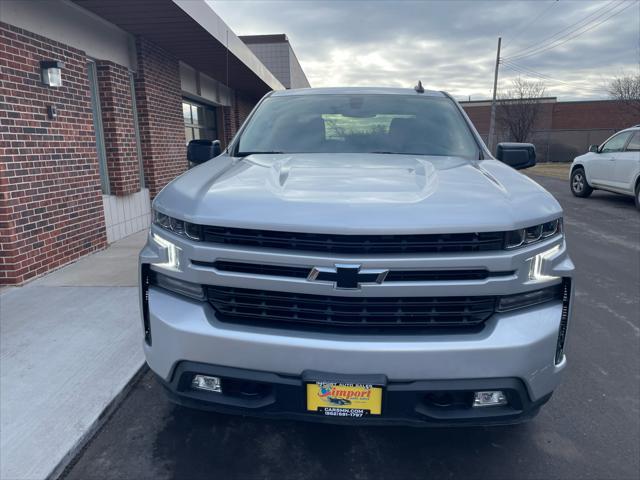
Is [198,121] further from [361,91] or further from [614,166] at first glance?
[614,166]

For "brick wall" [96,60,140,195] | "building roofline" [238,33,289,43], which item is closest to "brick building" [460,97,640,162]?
"building roofline" [238,33,289,43]

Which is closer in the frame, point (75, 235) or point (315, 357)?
point (315, 357)

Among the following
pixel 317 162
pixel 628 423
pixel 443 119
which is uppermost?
pixel 443 119

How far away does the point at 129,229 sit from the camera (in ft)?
24.8

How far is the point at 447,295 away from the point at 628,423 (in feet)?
5.51

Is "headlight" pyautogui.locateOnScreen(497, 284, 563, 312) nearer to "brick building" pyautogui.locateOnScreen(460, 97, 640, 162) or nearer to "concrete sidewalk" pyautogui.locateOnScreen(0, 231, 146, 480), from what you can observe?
"concrete sidewalk" pyautogui.locateOnScreen(0, 231, 146, 480)

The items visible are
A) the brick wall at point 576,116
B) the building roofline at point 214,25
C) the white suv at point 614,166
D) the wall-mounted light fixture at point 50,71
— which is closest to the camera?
the wall-mounted light fixture at point 50,71

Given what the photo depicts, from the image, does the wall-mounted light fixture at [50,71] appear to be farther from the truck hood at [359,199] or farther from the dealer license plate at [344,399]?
the dealer license plate at [344,399]

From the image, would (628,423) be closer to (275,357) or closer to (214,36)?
(275,357)

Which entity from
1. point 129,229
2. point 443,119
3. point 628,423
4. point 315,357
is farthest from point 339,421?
point 129,229

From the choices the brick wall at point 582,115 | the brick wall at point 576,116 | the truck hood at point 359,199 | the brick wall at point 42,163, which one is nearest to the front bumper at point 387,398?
the truck hood at point 359,199

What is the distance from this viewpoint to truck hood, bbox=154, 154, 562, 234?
188 cm

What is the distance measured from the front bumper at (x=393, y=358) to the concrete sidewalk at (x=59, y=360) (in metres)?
0.92

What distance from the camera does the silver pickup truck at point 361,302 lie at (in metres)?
1.87
